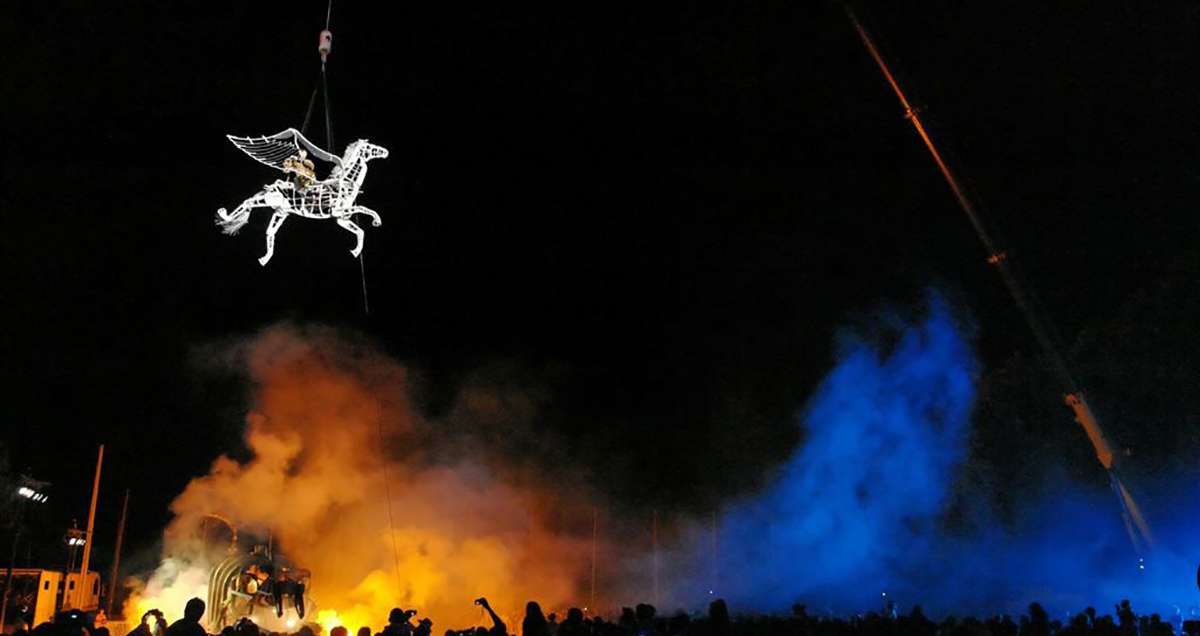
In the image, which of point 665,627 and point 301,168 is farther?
point 301,168

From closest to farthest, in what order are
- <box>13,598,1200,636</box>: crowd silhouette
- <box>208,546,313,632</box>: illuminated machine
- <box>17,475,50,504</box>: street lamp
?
<box>13,598,1200,636</box>: crowd silhouette, <box>208,546,313,632</box>: illuminated machine, <box>17,475,50,504</box>: street lamp

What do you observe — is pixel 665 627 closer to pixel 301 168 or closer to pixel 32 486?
pixel 301 168

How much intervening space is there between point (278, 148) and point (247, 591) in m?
11.8

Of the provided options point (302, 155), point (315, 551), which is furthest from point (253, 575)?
point (302, 155)

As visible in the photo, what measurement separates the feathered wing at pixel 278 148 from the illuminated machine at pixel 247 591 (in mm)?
10713

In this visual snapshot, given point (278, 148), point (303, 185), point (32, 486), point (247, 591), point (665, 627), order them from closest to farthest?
point (665, 627) < point (278, 148) < point (303, 185) < point (247, 591) < point (32, 486)

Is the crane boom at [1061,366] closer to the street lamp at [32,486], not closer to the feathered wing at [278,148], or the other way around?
the feathered wing at [278,148]

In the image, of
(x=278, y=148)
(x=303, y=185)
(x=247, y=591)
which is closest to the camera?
(x=278, y=148)

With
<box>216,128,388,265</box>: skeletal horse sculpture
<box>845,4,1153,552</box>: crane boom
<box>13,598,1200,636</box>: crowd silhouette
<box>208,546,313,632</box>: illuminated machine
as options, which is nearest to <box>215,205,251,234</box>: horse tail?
<box>216,128,388,265</box>: skeletal horse sculpture

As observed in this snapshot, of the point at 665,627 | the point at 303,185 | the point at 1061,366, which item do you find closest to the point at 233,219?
the point at 303,185

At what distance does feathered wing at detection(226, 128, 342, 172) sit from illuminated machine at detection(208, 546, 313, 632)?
1071 cm

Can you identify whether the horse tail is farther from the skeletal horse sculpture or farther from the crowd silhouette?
the crowd silhouette

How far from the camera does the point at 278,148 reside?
11273 millimetres

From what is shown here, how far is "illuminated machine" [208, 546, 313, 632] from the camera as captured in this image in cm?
1866
